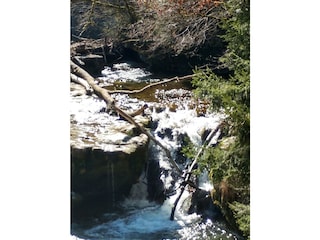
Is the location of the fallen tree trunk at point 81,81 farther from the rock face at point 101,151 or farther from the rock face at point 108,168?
the rock face at point 108,168

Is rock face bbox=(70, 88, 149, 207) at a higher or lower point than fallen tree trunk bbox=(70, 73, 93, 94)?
lower

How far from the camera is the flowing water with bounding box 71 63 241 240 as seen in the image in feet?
8.04

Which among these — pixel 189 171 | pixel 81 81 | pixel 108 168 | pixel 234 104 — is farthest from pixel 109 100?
pixel 234 104

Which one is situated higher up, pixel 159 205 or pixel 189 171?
pixel 189 171

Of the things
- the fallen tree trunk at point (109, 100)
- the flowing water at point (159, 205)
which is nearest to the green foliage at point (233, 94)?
the flowing water at point (159, 205)

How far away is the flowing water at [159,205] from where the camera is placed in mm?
2449

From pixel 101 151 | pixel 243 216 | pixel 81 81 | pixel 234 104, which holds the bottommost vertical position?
pixel 243 216

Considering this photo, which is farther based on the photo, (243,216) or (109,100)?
(109,100)

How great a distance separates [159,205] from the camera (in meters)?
2.57

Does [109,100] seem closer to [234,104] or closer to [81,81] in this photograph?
[81,81]

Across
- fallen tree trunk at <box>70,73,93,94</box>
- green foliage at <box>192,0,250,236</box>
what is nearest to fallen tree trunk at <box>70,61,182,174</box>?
fallen tree trunk at <box>70,73,93,94</box>

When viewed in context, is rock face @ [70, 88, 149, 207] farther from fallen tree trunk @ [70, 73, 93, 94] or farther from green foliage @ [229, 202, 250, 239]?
green foliage @ [229, 202, 250, 239]
